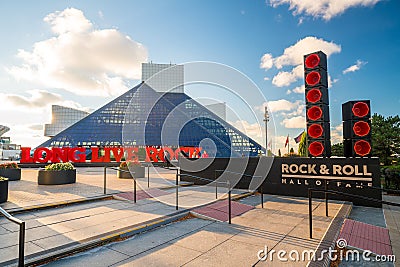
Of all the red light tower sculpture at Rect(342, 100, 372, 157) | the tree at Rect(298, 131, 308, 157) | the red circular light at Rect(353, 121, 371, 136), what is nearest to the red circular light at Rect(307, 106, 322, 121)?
the red light tower sculpture at Rect(342, 100, 372, 157)

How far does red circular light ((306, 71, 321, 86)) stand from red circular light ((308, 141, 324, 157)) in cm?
227

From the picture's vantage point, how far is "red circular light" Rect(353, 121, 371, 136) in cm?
804

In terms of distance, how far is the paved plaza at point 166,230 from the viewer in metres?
3.95

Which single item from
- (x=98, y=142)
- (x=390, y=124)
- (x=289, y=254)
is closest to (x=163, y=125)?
(x=98, y=142)

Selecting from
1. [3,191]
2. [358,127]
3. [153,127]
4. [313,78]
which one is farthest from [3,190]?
[153,127]

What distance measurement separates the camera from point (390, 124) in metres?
18.8

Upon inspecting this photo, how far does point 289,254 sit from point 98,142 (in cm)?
5063

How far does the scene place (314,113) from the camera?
898cm

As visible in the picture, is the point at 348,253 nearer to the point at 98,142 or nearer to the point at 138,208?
the point at 138,208

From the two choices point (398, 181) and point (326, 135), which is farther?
point (398, 181)

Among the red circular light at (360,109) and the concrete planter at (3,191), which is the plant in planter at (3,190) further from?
the red circular light at (360,109)

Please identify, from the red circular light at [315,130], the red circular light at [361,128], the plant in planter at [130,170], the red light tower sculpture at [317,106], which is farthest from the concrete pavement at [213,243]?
the plant in planter at [130,170]

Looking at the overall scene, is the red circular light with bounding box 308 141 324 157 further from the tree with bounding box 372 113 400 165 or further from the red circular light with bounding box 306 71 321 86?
the tree with bounding box 372 113 400 165

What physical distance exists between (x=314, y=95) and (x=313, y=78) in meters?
0.67
